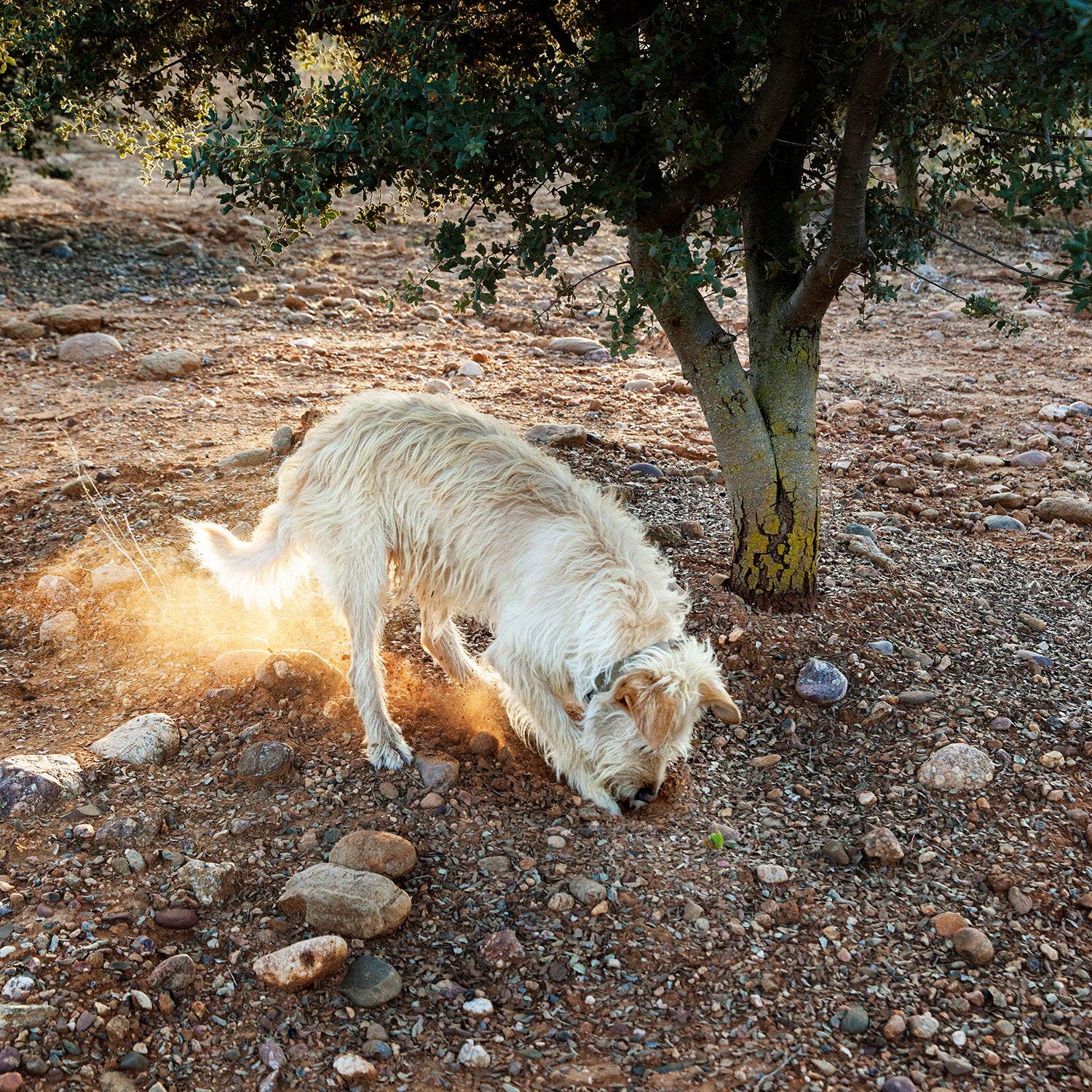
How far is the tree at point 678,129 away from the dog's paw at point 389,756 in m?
2.24

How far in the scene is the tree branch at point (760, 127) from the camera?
4375 millimetres

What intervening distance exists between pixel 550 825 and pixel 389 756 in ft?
2.89

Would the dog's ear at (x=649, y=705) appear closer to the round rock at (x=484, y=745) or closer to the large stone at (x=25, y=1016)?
the round rock at (x=484, y=745)

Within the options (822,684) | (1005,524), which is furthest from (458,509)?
(1005,524)

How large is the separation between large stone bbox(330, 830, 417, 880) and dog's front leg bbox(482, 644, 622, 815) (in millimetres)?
901

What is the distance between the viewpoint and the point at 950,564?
6.44 metres

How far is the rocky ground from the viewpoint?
338cm

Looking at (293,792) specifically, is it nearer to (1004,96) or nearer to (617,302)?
(617,302)

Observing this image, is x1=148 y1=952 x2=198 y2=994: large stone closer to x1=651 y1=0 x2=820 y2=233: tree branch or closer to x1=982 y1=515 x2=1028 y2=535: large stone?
x1=651 y1=0 x2=820 y2=233: tree branch

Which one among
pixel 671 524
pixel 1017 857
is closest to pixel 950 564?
pixel 671 524

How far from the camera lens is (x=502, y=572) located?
15.7 ft

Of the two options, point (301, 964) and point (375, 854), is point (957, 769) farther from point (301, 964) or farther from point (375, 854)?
point (301, 964)

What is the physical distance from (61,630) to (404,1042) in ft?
11.5

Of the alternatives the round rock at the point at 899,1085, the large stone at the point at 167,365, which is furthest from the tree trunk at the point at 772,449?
the large stone at the point at 167,365
